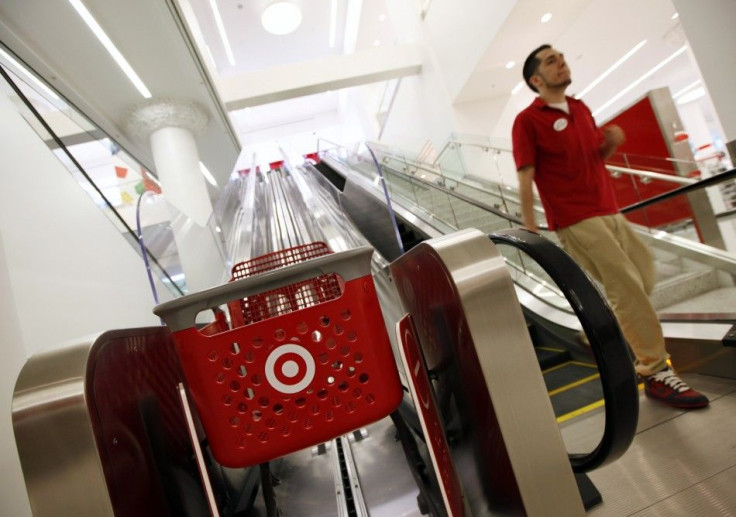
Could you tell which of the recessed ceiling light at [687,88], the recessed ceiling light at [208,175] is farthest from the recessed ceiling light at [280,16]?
the recessed ceiling light at [687,88]

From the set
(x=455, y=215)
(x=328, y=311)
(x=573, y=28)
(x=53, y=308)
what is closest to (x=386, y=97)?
(x=573, y=28)

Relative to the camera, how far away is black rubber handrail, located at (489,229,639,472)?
→ 111 cm

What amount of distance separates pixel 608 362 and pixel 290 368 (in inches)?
35.2

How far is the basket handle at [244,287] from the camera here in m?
1.16

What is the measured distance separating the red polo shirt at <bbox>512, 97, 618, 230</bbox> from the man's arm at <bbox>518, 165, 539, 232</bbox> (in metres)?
0.04

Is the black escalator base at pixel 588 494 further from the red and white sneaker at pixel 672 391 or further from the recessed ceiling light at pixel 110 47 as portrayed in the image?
the recessed ceiling light at pixel 110 47

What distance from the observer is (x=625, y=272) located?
85.5 inches

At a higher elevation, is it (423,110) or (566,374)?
(423,110)

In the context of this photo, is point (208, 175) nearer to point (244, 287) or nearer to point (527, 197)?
point (527, 197)

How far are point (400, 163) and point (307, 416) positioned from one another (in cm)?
823

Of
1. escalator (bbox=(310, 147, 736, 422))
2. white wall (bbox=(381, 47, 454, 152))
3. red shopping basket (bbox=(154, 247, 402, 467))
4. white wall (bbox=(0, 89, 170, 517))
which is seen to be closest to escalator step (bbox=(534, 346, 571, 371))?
escalator (bbox=(310, 147, 736, 422))

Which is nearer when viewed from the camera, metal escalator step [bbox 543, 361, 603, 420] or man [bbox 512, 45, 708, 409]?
man [bbox 512, 45, 708, 409]

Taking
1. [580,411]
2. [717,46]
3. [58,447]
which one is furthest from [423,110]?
[58,447]

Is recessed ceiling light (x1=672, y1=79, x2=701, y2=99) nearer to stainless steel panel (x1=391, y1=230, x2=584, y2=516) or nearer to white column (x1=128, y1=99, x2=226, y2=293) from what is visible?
white column (x1=128, y1=99, x2=226, y2=293)
